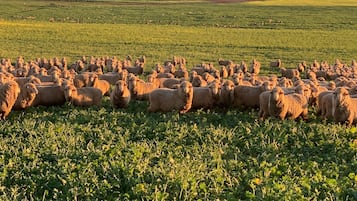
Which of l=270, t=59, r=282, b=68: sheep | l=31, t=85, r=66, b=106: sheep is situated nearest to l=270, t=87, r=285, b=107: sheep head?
l=31, t=85, r=66, b=106: sheep

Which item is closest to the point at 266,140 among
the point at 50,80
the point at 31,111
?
the point at 31,111

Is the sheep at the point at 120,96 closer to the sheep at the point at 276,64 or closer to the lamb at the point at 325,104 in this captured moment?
the lamb at the point at 325,104

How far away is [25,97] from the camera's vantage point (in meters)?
13.4

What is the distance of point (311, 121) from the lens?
12.9 m

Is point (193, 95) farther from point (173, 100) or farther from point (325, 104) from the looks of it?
point (325, 104)

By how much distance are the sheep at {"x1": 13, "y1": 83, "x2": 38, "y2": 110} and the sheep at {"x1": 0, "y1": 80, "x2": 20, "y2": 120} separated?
341 millimetres

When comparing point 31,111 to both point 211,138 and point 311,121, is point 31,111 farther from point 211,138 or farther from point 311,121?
point 311,121

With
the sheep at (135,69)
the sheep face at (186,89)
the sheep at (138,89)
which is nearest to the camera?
the sheep face at (186,89)

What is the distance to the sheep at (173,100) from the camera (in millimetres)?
13234

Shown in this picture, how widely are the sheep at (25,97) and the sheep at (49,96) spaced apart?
353 millimetres

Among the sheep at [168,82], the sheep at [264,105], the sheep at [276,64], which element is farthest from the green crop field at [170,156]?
the sheep at [276,64]

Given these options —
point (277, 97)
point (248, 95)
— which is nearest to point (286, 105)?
point (277, 97)

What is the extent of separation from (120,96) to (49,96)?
2.00 m

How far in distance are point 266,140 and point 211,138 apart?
1.20m
